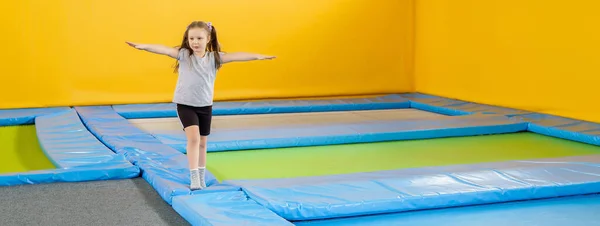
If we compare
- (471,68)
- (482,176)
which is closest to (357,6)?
(471,68)

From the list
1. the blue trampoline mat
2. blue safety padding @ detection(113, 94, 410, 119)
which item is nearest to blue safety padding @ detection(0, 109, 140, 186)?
the blue trampoline mat

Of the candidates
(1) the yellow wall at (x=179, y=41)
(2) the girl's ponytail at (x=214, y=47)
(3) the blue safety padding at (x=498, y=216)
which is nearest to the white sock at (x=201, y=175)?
(2) the girl's ponytail at (x=214, y=47)

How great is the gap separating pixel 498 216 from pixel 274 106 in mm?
4348

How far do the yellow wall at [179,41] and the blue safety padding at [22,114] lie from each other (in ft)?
1.00

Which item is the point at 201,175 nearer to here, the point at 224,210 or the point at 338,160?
→ the point at 224,210

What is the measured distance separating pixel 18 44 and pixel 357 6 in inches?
148

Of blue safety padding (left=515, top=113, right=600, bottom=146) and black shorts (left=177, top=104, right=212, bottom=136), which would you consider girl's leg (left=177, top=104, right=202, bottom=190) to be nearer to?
black shorts (left=177, top=104, right=212, bottom=136)

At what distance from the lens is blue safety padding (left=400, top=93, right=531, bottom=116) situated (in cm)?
708

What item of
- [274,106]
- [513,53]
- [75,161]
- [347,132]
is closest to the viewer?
[75,161]

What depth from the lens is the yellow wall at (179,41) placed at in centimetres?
754

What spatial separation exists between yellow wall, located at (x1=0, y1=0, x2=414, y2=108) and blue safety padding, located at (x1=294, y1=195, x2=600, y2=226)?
193 inches

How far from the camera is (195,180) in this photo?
3.81 meters

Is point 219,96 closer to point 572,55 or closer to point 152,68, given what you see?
point 152,68

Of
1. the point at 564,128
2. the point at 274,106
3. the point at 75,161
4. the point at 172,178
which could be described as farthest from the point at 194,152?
the point at 274,106
